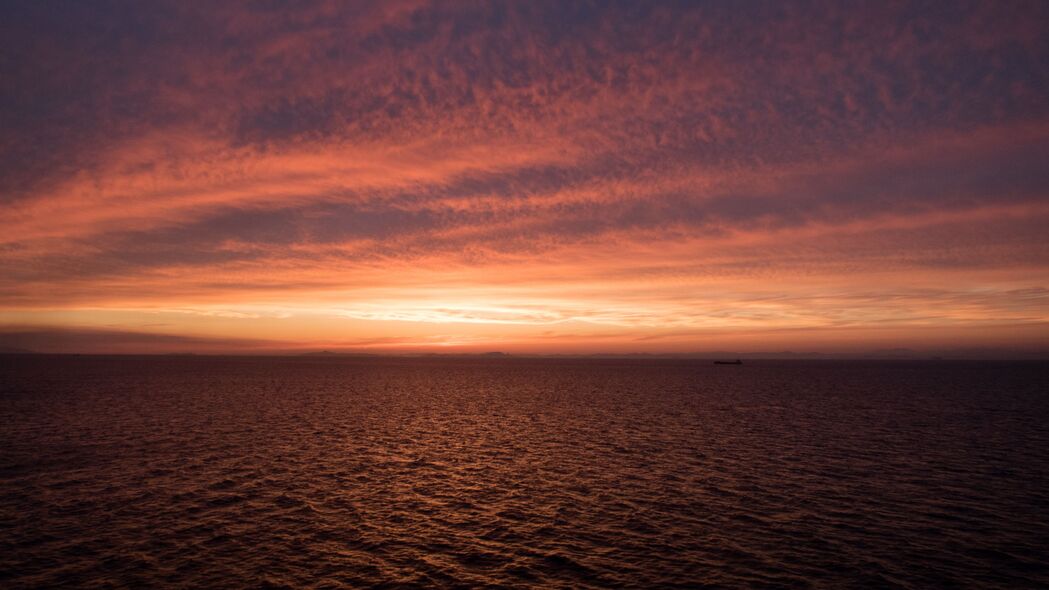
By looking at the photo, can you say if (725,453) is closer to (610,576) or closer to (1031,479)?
(1031,479)

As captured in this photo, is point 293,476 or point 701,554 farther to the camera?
point 293,476

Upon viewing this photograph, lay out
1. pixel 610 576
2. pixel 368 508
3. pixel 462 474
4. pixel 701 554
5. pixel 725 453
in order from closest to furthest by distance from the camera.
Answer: pixel 610 576 → pixel 701 554 → pixel 368 508 → pixel 462 474 → pixel 725 453

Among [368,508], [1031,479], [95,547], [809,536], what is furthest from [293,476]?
[1031,479]

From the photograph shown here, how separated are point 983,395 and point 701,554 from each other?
463ft

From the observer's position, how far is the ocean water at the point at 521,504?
90.2 feet

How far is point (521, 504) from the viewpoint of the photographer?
38.8 metres

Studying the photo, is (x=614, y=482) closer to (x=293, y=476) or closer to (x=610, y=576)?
(x=610, y=576)

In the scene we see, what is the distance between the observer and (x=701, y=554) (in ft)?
96.8

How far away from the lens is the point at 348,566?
28125mm

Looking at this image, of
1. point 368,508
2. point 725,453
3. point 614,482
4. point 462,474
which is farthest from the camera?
point 725,453

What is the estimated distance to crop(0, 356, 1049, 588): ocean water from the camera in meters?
27.5

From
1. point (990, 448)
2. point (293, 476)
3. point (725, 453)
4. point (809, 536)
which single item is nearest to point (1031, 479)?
point (990, 448)

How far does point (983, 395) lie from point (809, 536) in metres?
135

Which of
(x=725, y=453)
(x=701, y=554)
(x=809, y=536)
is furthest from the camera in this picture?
(x=725, y=453)
